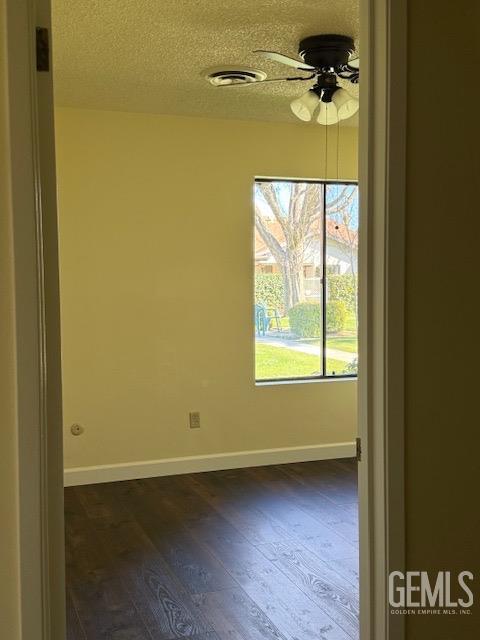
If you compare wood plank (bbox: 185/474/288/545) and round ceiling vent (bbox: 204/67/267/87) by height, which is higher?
round ceiling vent (bbox: 204/67/267/87)

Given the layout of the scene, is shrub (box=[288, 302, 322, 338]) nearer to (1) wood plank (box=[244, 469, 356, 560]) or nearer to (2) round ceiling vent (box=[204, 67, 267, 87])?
(1) wood plank (box=[244, 469, 356, 560])

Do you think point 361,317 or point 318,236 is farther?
point 318,236

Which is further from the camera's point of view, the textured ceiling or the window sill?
the window sill

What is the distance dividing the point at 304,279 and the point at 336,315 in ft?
1.36

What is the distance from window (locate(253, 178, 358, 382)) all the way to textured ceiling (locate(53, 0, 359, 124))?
3.30 ft

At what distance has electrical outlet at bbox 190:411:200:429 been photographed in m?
5.23

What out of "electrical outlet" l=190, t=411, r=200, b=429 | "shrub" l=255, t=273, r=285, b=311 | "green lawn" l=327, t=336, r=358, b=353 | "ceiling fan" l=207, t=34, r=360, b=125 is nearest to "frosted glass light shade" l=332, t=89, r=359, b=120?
"ceiling fan" l=207, t=34, r=360, b=125

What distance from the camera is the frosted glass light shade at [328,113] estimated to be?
3645 millimetres

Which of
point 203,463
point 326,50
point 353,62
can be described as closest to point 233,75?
point 326,50

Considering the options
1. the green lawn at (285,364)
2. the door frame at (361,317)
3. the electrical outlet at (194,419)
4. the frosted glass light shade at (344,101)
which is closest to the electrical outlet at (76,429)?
the electrical outlet at (194,419)

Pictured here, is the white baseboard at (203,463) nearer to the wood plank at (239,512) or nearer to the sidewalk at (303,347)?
the wood plank at (239,512)

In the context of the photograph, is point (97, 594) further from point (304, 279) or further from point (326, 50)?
point (304, 279)

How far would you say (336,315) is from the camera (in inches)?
→ 226

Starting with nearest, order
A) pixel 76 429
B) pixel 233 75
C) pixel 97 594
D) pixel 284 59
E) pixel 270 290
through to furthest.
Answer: pixel 97 594 < pixel 284 59 < pixel 233 75 < pixel 76 429 < pixel 270 290
